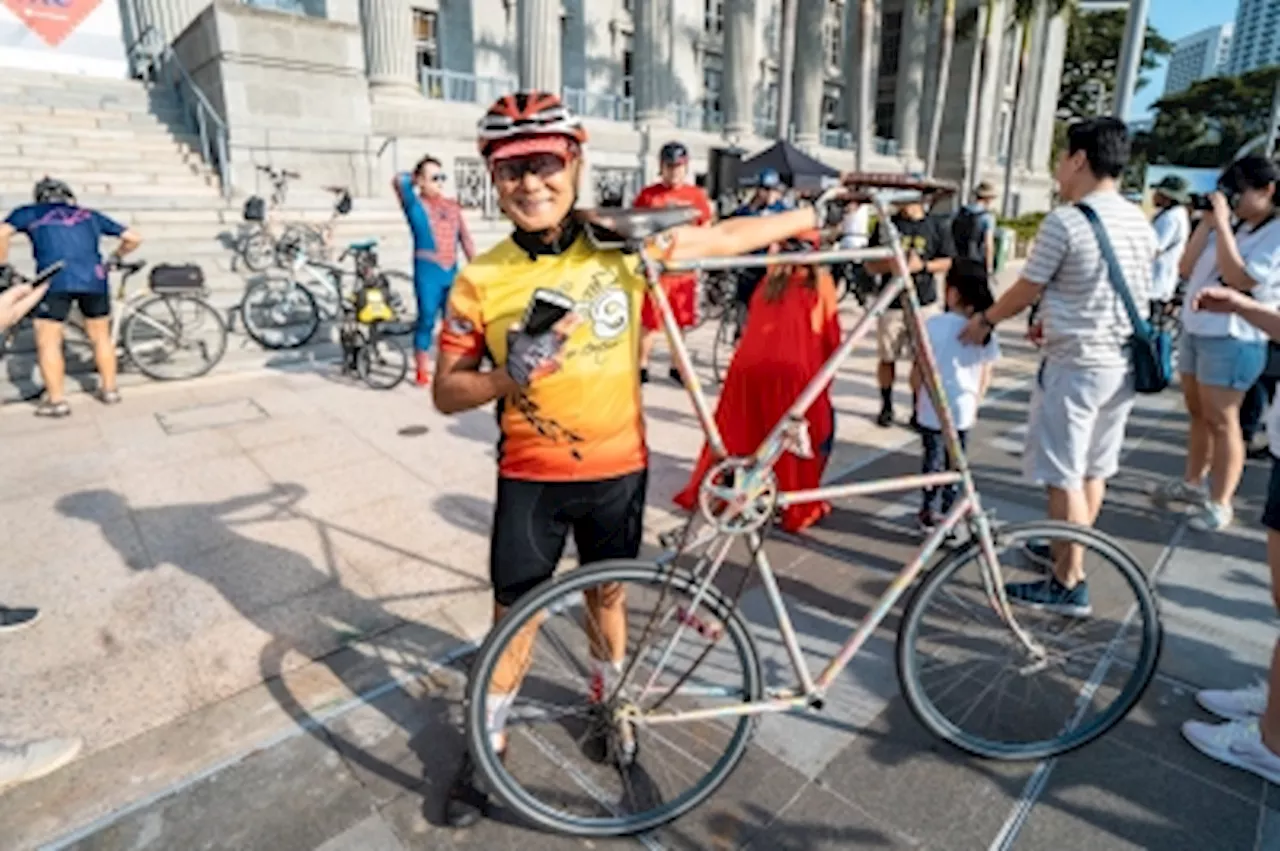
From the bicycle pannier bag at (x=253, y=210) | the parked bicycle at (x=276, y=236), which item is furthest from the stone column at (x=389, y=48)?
the bicycle pannier bag at (x=253, y=210)

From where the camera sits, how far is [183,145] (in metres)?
13.1

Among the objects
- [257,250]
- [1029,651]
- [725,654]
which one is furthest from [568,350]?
[257,250]

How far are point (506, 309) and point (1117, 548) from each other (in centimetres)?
216

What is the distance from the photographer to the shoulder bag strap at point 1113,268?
9.70 ft

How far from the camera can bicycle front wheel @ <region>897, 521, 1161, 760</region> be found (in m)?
2.40

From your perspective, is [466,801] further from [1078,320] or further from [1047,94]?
[1047,94]

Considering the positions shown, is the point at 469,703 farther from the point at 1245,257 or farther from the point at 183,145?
the point at 183,145

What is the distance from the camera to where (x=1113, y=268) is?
297 centimetres

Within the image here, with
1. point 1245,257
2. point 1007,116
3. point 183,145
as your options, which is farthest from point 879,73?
point 1245,257

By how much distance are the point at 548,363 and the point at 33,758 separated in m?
2.39

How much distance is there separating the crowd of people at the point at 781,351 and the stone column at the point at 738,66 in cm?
2384

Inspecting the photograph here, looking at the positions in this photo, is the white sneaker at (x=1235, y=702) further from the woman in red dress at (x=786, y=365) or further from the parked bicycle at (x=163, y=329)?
the parked bicycle at (x=163, y=329)

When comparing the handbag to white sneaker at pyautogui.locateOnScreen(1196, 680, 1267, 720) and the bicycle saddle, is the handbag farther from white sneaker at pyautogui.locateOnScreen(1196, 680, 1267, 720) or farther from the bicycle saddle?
the bicycle saddle

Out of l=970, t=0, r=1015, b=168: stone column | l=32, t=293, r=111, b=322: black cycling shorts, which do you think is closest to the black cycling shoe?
l=32, t=293, r=111, b=322: black cycling shorts
